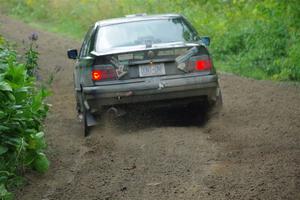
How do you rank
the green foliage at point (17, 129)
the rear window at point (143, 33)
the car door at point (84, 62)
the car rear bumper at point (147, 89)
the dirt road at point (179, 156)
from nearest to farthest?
the dirt road at point (179, 156) < the green foliage at point (17, 129) < the car rear bumper at point (147, 89) < the car door at point (84, 62) < the rear window at point (143, 33)

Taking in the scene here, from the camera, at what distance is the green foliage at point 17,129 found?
615cm

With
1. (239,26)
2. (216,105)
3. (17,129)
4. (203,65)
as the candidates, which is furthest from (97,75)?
(239,26)

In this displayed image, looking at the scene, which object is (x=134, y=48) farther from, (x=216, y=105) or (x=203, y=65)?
(x=216, y=105)

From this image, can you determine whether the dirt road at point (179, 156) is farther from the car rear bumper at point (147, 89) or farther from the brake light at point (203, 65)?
the brake light at point (203, 65)

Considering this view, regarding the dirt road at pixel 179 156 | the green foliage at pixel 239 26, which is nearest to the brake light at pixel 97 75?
the dirt road at pixel 179 156

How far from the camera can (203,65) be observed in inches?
317

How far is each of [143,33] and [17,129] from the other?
292cm

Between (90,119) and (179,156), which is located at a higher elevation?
(179,156)

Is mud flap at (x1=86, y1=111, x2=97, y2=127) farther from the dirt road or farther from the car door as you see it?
the car door

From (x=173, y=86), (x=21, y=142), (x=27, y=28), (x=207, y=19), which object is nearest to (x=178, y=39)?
(x=173, y=86)

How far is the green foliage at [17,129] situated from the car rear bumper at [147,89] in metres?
1.02

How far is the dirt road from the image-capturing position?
18.6 ft

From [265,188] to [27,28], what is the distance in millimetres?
19653

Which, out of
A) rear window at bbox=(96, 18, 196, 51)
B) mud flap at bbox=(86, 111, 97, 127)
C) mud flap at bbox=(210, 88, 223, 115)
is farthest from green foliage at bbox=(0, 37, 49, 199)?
mud flap at bbox=(210, 88, 223, 115)
